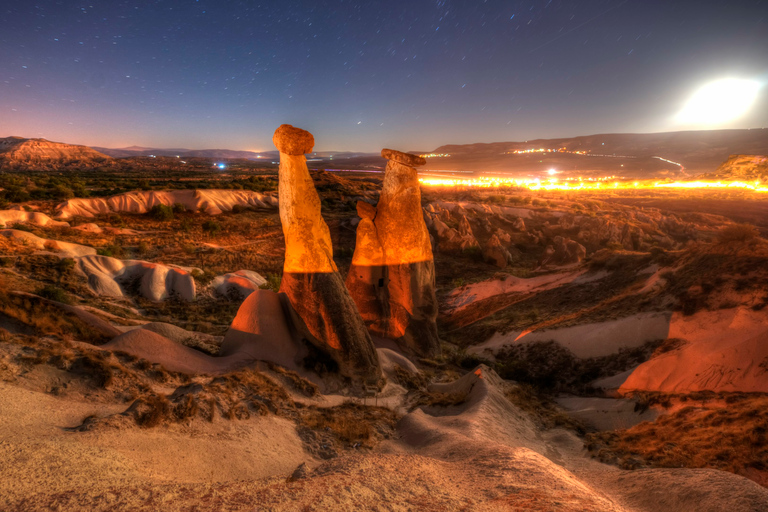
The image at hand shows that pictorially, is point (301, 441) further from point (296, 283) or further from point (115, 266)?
point (115, 266)

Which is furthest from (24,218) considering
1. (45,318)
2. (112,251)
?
(45,318)

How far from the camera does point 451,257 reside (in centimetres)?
2766

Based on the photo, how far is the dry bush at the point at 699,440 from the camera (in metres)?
5.59

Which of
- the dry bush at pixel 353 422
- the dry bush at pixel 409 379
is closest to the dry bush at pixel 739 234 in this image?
the dry bush at pixel 409 379

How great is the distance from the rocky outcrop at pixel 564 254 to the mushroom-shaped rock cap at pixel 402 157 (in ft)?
51.0

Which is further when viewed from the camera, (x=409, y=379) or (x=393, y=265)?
(x=393, y=265)

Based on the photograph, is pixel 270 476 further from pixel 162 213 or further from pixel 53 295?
pixel 162 213

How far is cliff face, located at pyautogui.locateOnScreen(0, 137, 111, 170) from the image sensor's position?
333 ft

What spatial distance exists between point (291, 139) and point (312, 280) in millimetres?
3636

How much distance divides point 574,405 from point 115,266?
65.3ft

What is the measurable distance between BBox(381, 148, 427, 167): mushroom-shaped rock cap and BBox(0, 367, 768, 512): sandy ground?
354 inches

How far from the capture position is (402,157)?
12406mm

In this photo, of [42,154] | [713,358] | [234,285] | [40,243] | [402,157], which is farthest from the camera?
[42,154]

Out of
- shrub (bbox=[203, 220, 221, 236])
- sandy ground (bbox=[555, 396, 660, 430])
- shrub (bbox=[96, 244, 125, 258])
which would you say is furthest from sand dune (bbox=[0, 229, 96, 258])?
sandy ground (bbox=[555, 396, 660, 430])
